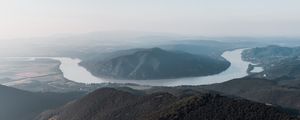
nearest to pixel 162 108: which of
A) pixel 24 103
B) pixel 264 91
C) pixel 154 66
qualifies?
pixel 24 103

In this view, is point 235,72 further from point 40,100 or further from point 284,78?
point 40,100

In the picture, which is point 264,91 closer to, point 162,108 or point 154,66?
point 162,108

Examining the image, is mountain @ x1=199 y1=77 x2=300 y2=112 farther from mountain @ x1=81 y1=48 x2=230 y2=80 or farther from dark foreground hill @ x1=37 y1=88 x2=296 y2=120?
mountain @ x1=81 y1=48 x2=230 y2=80

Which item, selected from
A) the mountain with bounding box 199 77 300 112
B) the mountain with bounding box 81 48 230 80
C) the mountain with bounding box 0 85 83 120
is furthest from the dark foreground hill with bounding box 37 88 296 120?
the mountain with bounding box 81 48 230 80

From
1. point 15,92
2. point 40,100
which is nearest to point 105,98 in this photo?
point 40,100

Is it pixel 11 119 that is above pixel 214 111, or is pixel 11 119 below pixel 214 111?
below

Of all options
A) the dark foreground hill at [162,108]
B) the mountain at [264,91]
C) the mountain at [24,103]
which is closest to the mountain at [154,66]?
the mountain at [264,91]

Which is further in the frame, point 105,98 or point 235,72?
point 235,72

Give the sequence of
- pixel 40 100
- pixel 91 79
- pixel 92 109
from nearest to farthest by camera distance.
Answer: pixel 92 109 < pixel 40 100 < pixel 91 79

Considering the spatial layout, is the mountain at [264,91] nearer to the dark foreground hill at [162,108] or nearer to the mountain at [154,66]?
the dark foreground hill at [162,108]
